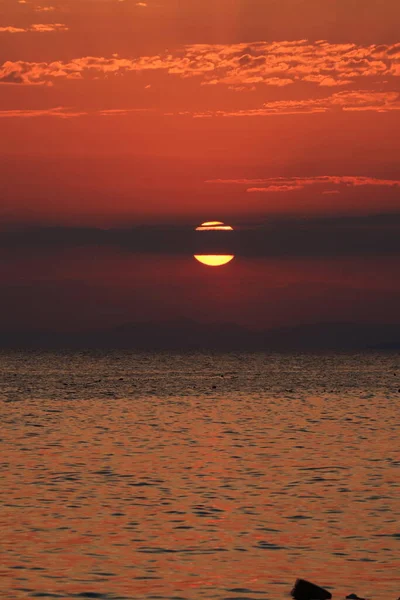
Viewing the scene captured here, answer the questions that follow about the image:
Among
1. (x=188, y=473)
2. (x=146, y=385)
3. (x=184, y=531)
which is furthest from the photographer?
(x=146, y=385)

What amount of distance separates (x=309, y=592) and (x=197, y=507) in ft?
49.0

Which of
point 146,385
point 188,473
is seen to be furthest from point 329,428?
point 146,385

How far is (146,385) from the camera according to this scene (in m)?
154

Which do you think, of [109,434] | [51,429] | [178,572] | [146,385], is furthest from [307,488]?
[146,385]

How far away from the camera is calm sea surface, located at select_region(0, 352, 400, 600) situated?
31047 mm

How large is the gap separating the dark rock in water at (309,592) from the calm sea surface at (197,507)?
767mm

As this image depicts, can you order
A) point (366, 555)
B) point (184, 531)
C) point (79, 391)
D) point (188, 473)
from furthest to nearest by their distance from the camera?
point (79, 391)
point (188, 473)
point (184, 531)
point (366, 555)

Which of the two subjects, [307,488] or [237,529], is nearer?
[237,529]

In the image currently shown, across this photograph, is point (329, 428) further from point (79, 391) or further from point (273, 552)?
point (79, 391)

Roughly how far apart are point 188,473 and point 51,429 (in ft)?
88.7

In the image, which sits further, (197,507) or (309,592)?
(197,507)

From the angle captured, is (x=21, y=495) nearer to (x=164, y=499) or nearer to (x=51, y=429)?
(x=164, y=499)

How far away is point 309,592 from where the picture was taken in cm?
2812

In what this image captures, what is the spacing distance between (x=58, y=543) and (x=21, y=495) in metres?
10.3
